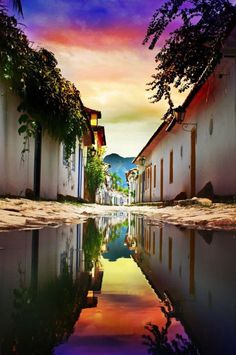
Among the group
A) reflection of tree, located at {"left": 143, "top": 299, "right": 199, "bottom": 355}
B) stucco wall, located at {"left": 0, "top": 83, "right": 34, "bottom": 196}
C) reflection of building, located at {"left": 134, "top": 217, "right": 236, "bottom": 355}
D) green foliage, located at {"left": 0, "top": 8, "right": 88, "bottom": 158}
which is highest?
green foliage, located at {"left": 0, "top": 8, "right": 88, "bottom": 158}

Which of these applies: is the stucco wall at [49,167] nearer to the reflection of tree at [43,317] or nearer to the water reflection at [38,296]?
the water reflection at [38,296]

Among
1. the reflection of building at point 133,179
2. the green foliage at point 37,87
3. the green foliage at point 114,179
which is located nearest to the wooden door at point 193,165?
the green foliage at point 37,87

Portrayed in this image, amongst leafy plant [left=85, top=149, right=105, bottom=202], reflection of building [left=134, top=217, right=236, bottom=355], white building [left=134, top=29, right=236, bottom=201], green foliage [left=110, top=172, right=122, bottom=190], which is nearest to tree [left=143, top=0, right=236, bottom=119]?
white building [left=134, top=29, right=236, bottom=201]

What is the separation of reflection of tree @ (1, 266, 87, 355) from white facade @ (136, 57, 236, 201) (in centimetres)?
897

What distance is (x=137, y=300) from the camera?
4.28ft

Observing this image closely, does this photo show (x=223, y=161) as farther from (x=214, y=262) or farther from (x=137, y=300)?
(x=137, y=300)

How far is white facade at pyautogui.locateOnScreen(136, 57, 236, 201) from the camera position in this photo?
10547mm

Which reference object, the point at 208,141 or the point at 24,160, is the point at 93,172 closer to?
the point at 208,141

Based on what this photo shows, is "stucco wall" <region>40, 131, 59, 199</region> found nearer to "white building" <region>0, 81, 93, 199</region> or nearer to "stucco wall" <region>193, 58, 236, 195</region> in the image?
"white building" <region>0, 81, 93, 199</region>

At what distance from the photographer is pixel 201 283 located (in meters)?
1.62

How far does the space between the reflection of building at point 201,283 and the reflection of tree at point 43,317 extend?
306 mm

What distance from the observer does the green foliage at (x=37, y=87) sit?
750 centimetres

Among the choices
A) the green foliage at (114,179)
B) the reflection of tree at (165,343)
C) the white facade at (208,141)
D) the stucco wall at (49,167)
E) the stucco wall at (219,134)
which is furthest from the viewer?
the green foliage at (114,179)

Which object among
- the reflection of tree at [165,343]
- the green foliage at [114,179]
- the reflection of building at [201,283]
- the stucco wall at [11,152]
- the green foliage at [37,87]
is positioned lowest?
the reflection of building at [201,283]
